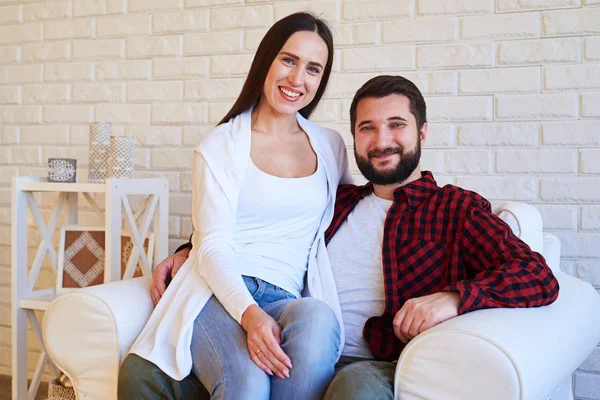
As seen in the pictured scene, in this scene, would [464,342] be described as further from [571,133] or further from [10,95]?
[10,95]

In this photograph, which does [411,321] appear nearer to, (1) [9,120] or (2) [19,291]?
(2) [19,291]

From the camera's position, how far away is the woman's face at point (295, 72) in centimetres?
173

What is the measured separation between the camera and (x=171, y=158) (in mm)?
2492

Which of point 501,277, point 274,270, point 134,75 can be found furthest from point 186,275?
point 134,75

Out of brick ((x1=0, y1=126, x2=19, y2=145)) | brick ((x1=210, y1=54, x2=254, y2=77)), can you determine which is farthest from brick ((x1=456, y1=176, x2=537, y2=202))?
brick ((x1=0, y1=126, x2=19, y2=145))

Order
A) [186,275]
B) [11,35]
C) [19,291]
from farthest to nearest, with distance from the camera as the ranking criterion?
1. [11,35]
2. [19,291]
3. [186,275]

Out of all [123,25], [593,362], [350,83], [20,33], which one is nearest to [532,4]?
[350,83]

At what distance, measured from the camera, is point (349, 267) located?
5.58ft

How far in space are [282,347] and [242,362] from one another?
9 cm

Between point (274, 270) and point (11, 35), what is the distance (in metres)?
1.80

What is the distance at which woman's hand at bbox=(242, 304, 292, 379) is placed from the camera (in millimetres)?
1341

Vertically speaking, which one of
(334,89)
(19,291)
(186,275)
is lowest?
(19,291)

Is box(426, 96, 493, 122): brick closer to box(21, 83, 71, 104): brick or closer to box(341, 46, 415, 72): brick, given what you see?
box(341, 46, 415, 72): brick

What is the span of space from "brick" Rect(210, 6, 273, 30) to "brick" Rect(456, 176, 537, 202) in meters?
0.89
